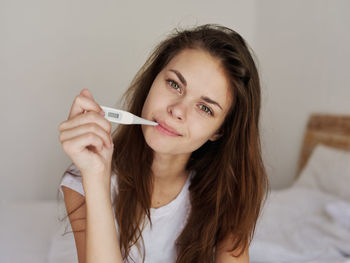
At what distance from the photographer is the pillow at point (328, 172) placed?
172 centimetres

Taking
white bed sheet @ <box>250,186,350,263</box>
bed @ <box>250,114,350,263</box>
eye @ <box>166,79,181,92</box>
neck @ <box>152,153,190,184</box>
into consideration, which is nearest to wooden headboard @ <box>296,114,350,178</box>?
bed @ <box>250,114,350,263</box>

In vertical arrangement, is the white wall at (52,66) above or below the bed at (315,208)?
above

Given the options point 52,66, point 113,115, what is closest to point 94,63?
point 52,66

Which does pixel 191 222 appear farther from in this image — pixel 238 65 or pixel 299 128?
pixel 299 128

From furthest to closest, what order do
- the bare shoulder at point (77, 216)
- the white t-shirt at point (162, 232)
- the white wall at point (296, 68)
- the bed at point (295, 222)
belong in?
the white wall at point (296, 68), the bed at point (295, 222), the white t-shirt at point (162, 232), the bare shoulder at point (77, 216)

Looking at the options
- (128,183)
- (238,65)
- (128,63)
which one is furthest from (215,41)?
(128,63)

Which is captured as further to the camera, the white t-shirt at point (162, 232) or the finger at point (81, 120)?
the white t-shirt at point (162, 232)

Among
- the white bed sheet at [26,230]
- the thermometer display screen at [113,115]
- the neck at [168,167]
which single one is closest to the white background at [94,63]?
the white bed sheet at [26,230]

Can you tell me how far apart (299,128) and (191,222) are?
58.5 inches

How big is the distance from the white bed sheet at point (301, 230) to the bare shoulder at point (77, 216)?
0.61 metres

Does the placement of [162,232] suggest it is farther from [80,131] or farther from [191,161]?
[80,131]

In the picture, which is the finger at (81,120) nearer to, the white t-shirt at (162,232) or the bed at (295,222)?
the white t-shirt at (162,232)

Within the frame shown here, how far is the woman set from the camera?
0.95m

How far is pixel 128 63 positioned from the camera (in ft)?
6.89
